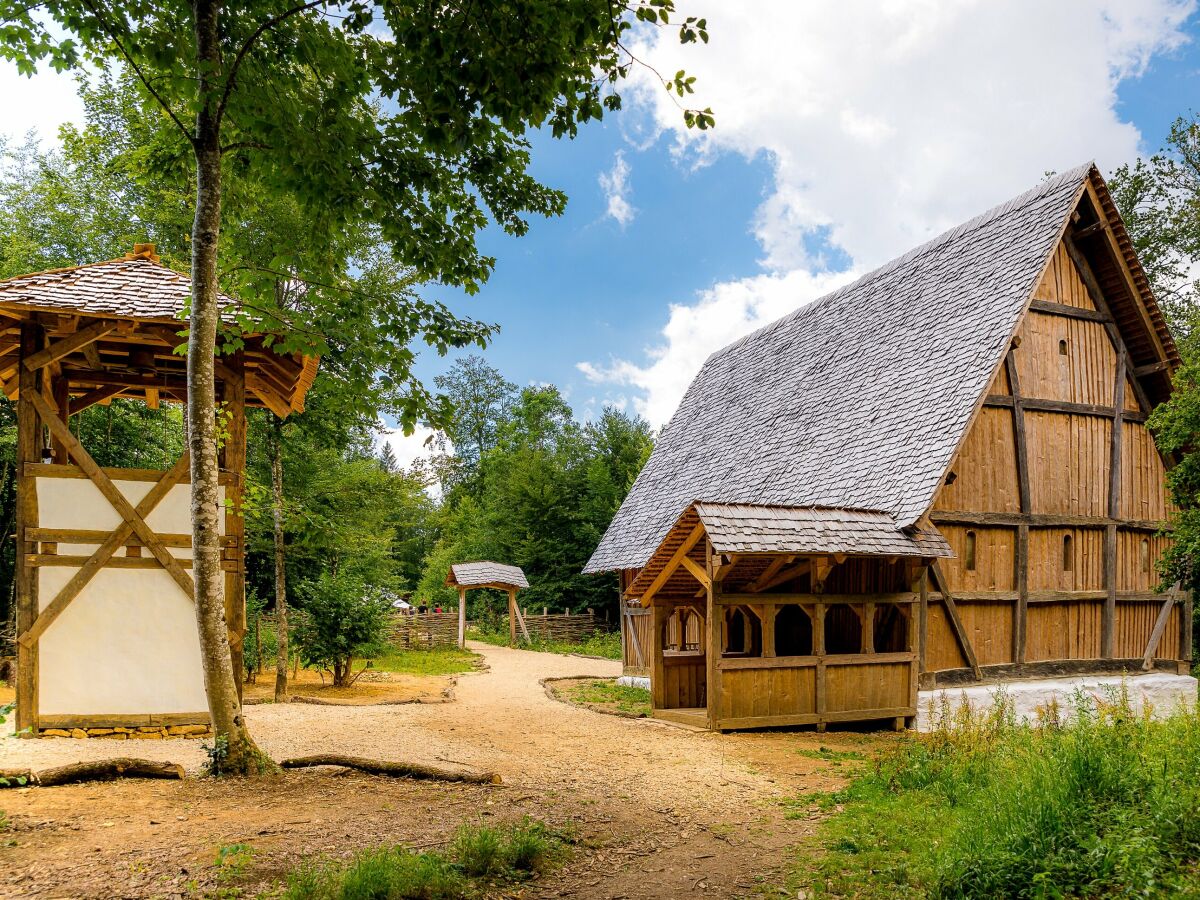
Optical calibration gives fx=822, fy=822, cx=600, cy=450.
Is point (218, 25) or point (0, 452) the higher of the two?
point (218, 25)

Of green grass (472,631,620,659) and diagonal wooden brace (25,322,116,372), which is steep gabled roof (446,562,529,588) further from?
diagonal wooden brace (25,322,116,372)

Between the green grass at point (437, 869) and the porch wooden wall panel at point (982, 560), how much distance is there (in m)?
8.96

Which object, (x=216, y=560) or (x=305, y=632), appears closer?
(x=216, y=560)

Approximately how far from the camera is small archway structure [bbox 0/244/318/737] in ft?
27.9

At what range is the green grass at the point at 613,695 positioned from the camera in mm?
13916

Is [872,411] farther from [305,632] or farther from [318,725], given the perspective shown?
[305,632]

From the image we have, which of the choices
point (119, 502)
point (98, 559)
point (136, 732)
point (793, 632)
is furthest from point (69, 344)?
point (793, 632)

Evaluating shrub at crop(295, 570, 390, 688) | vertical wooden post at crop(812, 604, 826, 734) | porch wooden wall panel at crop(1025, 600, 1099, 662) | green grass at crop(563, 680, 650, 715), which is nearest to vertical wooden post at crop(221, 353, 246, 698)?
shrub at crop(295, 570, 390, 688)

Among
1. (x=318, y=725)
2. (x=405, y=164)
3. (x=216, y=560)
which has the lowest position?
(x=318, y=725)

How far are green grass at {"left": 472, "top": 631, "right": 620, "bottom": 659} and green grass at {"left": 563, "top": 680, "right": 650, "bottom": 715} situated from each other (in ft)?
29.4

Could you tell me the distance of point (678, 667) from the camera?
1285 centimetres

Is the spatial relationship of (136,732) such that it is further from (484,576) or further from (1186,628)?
(484,576)

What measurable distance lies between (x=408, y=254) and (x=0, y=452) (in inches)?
588

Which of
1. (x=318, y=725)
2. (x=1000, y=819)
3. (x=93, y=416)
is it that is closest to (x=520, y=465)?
(x=93, y=416)
